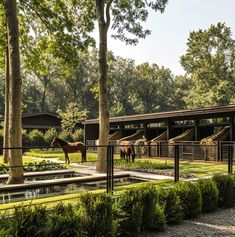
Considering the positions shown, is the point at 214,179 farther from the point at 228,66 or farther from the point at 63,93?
the point at 63,93

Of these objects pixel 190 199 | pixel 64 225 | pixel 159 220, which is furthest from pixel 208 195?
pixel 64 225

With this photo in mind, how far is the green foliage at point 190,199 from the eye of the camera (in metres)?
6.65

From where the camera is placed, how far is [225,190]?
7.66 meters

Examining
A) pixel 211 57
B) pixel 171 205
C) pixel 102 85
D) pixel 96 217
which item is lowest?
pixel 171 205

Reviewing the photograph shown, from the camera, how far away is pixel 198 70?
136ft

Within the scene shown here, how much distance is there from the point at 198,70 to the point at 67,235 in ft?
131

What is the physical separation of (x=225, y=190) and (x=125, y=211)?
3417 millimetres

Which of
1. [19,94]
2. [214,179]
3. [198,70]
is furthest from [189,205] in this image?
[198,70]

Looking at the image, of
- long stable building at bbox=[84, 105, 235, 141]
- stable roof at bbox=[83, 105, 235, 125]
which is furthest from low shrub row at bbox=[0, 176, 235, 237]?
long stable building at bbox=[84, 105, 235, 141]

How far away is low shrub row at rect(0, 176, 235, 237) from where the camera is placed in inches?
166

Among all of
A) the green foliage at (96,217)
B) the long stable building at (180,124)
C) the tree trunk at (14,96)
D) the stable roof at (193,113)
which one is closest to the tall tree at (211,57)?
the long stable building at (180,124)

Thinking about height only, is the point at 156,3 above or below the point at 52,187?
above

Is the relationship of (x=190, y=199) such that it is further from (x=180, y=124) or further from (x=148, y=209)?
(x=180, y=124)

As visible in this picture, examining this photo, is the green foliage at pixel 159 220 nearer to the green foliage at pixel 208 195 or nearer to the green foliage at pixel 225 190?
the green foliage at pixel 208 195
